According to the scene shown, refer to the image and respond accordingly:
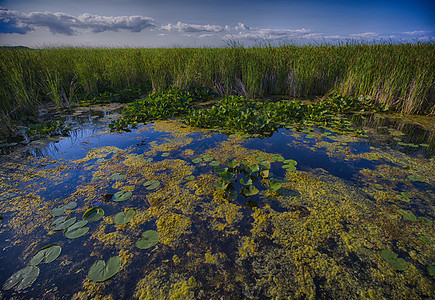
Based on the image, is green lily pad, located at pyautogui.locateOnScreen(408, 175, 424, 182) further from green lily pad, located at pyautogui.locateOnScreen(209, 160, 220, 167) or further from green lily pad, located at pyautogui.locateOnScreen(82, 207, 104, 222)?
green lily pad, located at pyautogui.locateOnScreen(82, 207, 104, 222)

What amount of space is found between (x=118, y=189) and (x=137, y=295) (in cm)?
98

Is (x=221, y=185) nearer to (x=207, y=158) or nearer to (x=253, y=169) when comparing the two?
(x=253, y=169)

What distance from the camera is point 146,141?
2.81m

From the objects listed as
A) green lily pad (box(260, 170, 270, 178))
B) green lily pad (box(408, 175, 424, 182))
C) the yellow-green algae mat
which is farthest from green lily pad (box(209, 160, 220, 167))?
green lily pad (box(408, 175, 424, 182))

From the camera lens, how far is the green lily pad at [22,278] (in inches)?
42.2

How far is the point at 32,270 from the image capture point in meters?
1.15

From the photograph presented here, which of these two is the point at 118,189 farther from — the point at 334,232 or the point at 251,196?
the point at 334,232

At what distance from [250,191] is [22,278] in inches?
58.8

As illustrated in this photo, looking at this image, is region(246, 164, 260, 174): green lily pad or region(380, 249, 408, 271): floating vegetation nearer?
region(380, 249, 408, 271): floating vegetation

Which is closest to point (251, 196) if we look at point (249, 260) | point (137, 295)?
point (249, 260)

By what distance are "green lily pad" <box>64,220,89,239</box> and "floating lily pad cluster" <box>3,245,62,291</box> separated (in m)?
0.10

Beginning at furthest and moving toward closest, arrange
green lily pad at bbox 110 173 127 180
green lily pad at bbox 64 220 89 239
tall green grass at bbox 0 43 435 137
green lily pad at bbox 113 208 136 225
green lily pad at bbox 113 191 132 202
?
tall green grass at bbox 0 43 435 137 → green lily pad at bbox 110 173 127 180 → green lily pad at bbox 113 191 132 202 → green lily pad at bbox 113 208 136 225 → green lily pad at bbox 64 220 89 239

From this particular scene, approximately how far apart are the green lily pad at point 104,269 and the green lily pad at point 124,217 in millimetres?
286

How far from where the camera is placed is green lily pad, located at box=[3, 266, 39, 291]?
1.07 m
